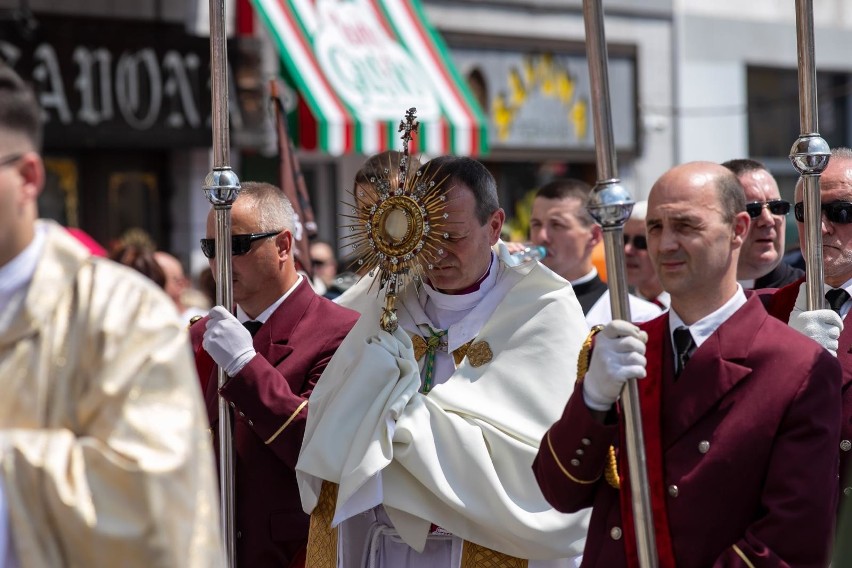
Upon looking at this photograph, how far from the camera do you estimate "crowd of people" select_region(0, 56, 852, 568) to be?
2264 millimetres

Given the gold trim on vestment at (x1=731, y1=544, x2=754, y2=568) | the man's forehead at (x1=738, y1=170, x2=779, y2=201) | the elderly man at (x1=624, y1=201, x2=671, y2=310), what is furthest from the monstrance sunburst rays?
the elderly man at (x1=624, y1=201, x2=671, y2=310)

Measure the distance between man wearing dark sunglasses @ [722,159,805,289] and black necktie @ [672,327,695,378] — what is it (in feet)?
6.57

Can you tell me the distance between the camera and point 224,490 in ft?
12.8

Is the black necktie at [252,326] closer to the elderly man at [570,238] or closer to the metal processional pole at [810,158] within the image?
the metal processional pole at [810,158]

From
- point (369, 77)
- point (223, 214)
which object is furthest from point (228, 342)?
point (369, 77)

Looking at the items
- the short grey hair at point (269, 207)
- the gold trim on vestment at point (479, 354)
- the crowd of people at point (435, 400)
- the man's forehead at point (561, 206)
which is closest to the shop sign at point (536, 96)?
the man's forehead at point (561, 206)

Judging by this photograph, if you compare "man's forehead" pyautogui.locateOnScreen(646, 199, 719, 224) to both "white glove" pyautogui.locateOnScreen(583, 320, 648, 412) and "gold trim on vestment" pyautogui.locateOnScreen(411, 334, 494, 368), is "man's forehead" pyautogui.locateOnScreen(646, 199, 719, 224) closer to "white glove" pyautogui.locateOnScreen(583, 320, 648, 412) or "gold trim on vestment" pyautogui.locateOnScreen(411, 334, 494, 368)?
"white glove" pyautogui.locateOnScreen(583, 320, 648, 412)

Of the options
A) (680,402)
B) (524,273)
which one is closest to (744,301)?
(680,402)

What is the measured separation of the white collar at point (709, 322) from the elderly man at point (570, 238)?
2.56 m

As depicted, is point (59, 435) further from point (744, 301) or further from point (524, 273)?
point (524, 273)

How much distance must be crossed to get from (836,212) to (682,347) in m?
1.13

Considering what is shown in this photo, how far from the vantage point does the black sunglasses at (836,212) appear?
3988 mm

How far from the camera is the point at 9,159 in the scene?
225 cm

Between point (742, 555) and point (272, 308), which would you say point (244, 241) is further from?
point (742, 555)
